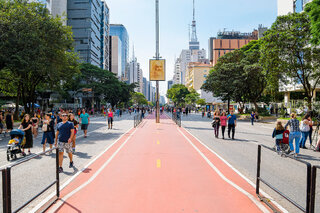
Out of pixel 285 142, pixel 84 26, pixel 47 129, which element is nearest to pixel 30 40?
pixel 47 129

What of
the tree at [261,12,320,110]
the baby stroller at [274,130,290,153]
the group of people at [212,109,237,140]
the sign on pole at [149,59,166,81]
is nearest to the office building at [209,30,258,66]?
the tree at [261,12,320,110]

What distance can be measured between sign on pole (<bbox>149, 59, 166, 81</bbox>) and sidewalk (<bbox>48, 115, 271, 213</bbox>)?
19346 mm

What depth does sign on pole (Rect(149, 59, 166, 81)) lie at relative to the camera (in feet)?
89.5

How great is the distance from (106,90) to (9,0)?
36.6m

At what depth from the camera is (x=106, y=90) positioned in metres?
58.5

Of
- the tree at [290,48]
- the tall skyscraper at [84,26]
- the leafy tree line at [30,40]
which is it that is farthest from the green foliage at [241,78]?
the tall skyscraper at [84,26]

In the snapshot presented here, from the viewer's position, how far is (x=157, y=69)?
2747cm

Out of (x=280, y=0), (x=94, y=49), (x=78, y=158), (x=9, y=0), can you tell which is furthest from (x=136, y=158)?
(x=94, y=49)

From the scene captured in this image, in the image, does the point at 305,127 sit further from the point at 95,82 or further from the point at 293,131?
the point at 95,82

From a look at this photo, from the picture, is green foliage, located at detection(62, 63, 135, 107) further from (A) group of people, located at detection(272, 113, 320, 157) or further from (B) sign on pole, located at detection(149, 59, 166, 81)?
(A) group of people, located at detection(272, 113, 320, 157)

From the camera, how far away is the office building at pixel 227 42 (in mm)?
128438

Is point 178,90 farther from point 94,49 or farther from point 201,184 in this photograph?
point 201,184

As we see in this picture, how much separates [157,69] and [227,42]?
11354cm

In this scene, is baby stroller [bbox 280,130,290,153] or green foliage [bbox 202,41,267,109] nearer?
baby stroller [bbox 280,130,290,153]
